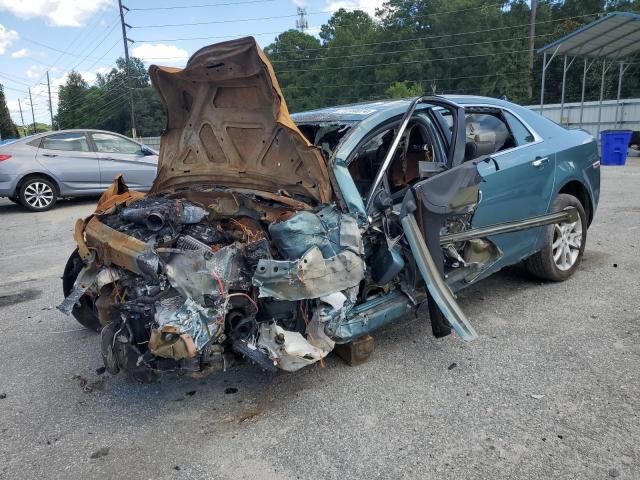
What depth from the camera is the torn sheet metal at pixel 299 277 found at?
8.70 feet

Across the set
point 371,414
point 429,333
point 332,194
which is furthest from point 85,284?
point 429,333

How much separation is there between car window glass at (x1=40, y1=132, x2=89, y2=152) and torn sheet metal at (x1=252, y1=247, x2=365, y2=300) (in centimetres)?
928

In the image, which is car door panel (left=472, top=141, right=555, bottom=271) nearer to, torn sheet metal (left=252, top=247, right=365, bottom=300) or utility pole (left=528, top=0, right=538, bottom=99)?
torn sheet metal (left=252, top=247, right=365, bottom=300)

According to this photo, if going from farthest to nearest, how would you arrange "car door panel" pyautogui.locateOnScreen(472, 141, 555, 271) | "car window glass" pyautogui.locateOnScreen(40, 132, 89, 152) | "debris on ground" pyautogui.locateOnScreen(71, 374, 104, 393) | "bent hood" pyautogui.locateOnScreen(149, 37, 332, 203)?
"car window glass" pyautogui.locateOnScreen(40, 132, 89, 152), "car door panel" pyautogui.locateOnScreen(472, 141, 555, 271), "debris on ground" pyautogui.locateOnScreen(71, 374, 104, 393), "bent hood" pyautogui.locateOnScreen(149, 37, 332, 203)

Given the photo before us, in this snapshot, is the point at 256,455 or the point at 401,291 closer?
the point at 256,455

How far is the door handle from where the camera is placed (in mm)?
4143

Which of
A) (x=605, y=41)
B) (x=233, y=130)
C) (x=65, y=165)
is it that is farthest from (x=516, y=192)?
(x=605, y=41)

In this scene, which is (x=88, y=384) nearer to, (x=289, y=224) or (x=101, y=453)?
(x=101, y=453)

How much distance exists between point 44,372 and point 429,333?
2.80m

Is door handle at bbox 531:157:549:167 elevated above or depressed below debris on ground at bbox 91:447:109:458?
above

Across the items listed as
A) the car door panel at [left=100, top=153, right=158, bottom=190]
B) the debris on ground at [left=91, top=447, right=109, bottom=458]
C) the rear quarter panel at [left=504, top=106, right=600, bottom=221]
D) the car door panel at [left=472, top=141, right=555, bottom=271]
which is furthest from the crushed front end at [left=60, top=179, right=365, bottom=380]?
the car door panel at [left=100, top=153, right=158, bottom=190]

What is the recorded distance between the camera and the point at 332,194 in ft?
9.84

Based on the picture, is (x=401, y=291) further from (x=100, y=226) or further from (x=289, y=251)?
(x=100, y=226)

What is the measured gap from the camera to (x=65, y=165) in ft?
33.6
